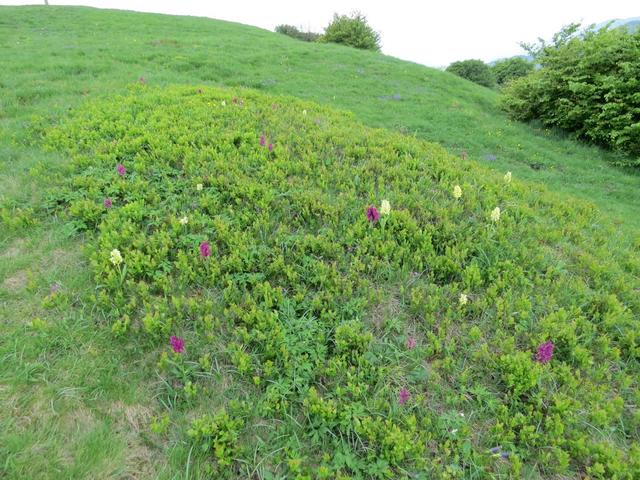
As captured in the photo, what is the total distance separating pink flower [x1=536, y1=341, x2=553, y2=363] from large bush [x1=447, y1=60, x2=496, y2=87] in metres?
30.4

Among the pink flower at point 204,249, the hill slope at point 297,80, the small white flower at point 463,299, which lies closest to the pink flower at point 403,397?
the small white flower at point 463,299

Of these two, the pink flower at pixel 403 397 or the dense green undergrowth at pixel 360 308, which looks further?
the pink flower at pixel 403 397

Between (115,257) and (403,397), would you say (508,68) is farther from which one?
(115,257)

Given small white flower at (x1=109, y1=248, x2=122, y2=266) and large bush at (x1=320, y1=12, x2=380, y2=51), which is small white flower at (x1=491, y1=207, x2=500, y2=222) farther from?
large bush at (x1=320, y1=12, x2=380, y2=51)

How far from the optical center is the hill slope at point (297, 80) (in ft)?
33.0

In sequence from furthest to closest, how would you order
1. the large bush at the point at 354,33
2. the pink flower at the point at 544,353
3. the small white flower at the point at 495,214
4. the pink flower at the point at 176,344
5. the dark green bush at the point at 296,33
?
the dark green bush at the point at 296,33 → the large bush at the point at 354,33 → the small white flower at the point at 495,214 → the pink flower at the point at 544,353 → the pink flower at the point at 176,344

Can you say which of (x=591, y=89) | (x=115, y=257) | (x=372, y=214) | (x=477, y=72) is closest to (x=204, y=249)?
(x=115, y=257)

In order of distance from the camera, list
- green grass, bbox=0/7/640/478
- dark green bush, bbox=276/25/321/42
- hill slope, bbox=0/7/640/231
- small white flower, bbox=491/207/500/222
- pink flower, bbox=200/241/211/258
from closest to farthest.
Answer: green grass, bbox=0/7/640/478 → pink flower, bbox=200/241/211/258 → small white flower, bbox=491/207/500/222 → hill slope, bbox=0/7/640/231 → dark green bush, bbox=276/25/321/42

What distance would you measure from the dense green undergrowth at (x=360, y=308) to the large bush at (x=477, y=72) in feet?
88.1

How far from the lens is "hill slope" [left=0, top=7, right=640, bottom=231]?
33.0ft

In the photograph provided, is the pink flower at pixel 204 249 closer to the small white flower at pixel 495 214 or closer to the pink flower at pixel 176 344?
the pink flower at pixel 176 344

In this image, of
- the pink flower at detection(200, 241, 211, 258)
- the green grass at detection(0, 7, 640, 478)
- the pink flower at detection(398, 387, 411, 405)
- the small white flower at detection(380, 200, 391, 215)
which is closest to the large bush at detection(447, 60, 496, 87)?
the green grass at detection(0, 7, 640, 478)

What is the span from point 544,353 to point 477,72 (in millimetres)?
31104

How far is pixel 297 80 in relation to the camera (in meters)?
16.0
